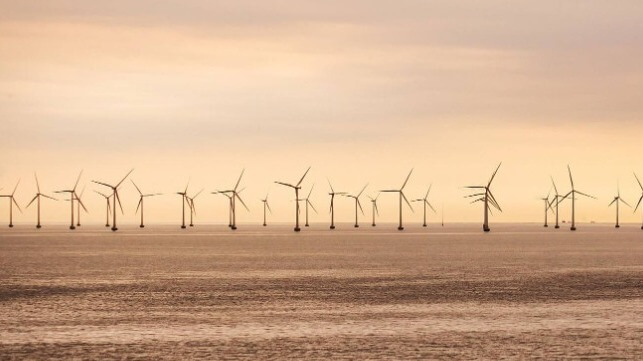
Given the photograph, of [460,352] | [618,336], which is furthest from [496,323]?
[460,352]

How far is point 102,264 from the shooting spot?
163 metres

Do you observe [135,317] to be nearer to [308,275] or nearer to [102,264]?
[308,275]

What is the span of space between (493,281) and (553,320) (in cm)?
4386

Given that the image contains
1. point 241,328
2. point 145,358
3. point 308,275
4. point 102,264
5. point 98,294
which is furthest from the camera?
point 102,264

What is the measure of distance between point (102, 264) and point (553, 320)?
100 m

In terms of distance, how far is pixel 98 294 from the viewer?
98562 millimetres

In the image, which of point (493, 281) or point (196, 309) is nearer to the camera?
point (196, 309)

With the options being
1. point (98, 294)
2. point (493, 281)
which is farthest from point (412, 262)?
point (98, 294)

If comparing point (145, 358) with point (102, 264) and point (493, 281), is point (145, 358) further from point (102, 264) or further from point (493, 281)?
point (102, 264)

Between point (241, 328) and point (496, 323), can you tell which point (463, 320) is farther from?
point (241, 328)

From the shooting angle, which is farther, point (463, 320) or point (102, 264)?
point (102, 264)

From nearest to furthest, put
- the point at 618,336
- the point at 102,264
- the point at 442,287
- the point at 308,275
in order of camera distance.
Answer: the point at 618,336 → the point at 442,287 → the point at 308,275 → the point at 102,264

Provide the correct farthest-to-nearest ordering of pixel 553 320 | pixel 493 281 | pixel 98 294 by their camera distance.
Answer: pixel 493 281 < pixel 98 294 < pixel 553 320

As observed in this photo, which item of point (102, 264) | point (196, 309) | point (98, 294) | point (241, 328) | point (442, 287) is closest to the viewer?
point (241, 328)
